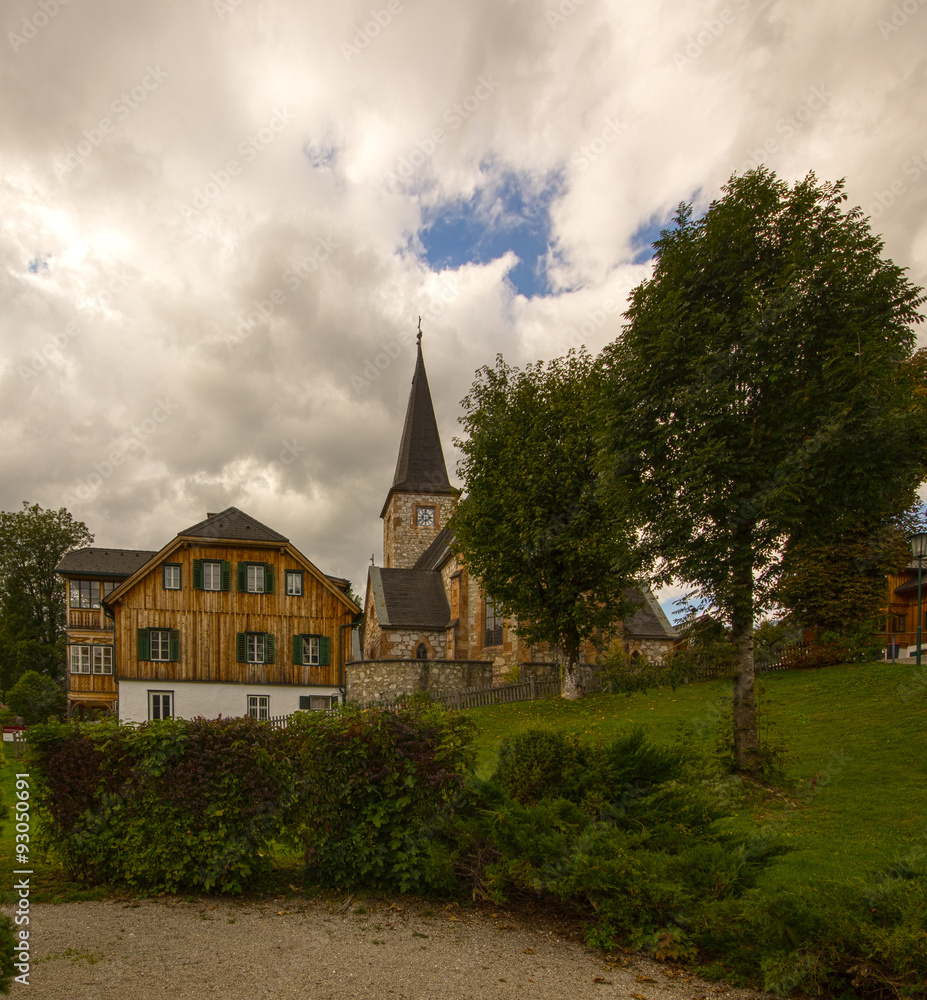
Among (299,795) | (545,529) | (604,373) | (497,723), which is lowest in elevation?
(497,723)

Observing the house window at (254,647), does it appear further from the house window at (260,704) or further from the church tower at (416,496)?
the church tower at (416,496)

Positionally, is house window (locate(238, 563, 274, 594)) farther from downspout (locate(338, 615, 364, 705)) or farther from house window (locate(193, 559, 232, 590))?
downspout (locate(338, 615, 364, 705))

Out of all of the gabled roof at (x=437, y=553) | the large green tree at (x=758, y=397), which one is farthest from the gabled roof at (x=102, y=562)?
the large green tree at (x=758, y=397)

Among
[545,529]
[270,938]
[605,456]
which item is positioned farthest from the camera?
[545,529]

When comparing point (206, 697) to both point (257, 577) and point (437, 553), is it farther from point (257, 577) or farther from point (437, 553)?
point (437, 553)

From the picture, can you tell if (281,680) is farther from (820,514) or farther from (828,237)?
(828,237)

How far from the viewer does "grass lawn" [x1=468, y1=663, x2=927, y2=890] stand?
793cm

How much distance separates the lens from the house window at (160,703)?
2631 cm

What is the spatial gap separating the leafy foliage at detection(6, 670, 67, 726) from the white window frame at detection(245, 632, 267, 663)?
52.7 ft

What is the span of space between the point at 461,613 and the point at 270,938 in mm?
31084

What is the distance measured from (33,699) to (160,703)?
15077 mm

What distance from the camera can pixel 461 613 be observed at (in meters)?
36.9

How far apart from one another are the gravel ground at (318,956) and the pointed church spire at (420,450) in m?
46.3

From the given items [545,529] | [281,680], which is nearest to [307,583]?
[281,680]
